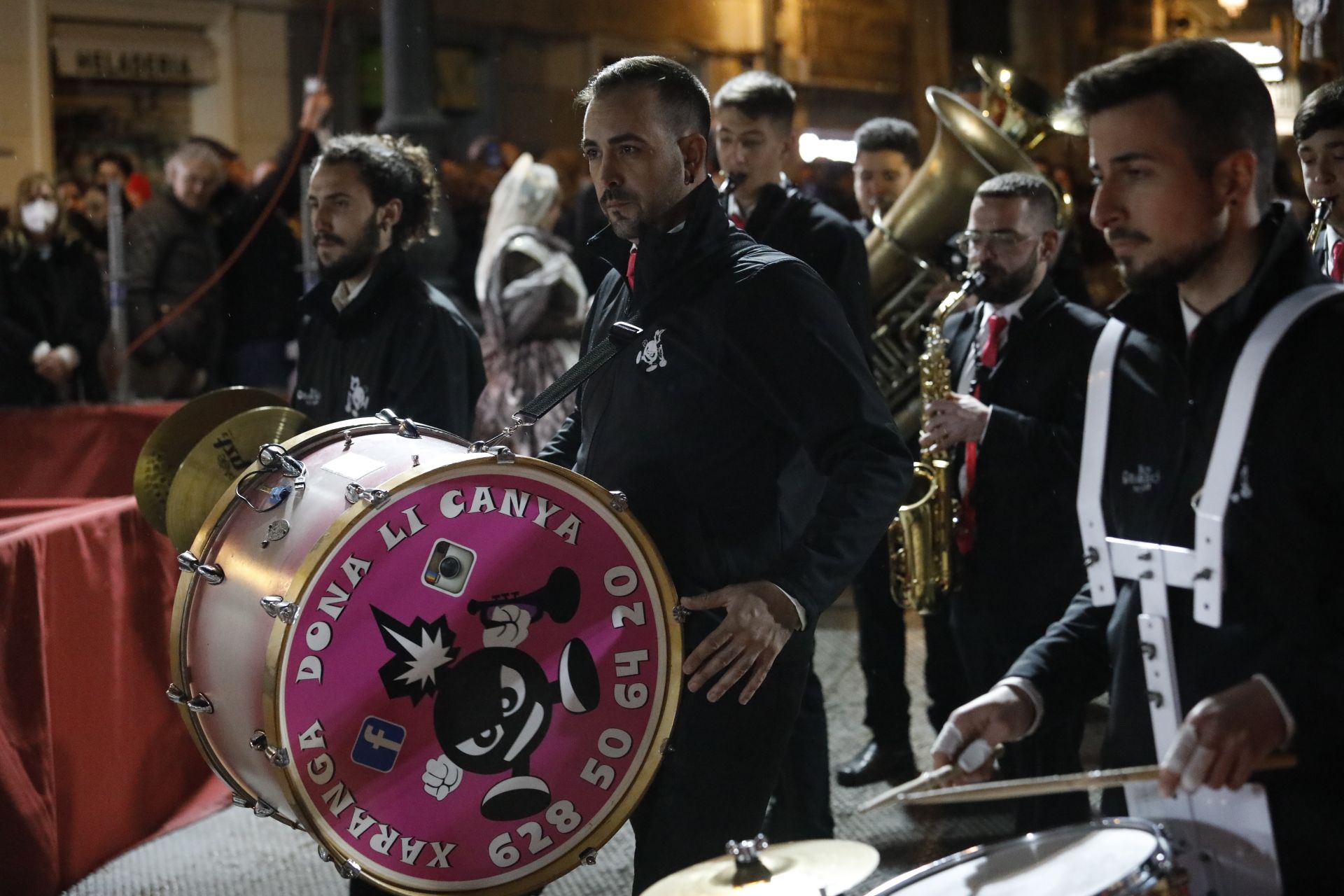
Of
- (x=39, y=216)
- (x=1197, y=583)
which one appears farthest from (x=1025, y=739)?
(x=39, y=216)

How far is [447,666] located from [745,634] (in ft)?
1.57

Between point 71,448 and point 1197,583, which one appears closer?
point 1197,583

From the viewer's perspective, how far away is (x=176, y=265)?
7.53 metres

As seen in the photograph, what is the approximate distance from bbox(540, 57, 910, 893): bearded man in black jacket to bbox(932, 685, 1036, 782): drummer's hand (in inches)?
18.7

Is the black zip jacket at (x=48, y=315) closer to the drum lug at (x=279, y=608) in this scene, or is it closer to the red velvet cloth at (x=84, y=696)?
the red velvet cloth at (x=84, y=696)

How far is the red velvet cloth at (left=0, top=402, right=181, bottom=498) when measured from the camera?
245 inches

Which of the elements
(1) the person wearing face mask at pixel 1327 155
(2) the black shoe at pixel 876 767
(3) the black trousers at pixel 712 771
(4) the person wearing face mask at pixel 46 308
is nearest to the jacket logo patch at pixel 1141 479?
(3) the black trousers at pixel 712 771

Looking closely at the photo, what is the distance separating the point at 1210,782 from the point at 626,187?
1420mm

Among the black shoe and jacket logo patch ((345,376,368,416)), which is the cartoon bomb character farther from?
the black shoe

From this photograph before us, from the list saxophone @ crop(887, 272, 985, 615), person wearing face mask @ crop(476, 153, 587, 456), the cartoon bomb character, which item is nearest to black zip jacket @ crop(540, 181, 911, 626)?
the cartoon bomb character

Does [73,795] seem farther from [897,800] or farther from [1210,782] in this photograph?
[1210,782]

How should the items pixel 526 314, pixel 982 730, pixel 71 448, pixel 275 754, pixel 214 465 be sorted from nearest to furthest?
pixel 982 730 < pixel 275 754 < pixel 214 465 < pixel 71 448 < pixel 526 314

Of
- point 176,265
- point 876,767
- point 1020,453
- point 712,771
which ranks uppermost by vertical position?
point 176,265

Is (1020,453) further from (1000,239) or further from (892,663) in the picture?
(892,663)
